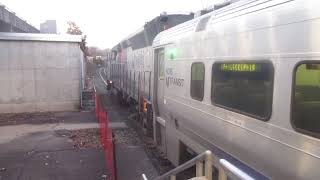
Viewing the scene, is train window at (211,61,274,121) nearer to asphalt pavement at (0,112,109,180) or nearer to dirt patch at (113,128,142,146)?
asphalt pavement at (0,112,109,180)

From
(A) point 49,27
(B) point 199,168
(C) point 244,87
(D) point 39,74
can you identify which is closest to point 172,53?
(C) point 244,87

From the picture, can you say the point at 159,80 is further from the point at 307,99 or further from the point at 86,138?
the point at 307,99

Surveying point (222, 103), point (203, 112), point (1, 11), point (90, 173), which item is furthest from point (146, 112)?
point (1, 11)

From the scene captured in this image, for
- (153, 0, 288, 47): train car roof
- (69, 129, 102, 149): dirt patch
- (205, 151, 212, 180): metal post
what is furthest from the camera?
(69, 129, 102, 149): dirt patch

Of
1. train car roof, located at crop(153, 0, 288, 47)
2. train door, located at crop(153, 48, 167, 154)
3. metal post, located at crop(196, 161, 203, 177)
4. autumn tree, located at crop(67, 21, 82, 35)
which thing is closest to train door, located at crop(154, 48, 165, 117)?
train door, located at crop(153, 48, 167, 154)

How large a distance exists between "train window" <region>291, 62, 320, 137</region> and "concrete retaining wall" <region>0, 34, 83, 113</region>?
53.8 feet

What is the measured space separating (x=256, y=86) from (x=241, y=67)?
0.45 meters

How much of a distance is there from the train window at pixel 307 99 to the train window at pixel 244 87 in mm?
478

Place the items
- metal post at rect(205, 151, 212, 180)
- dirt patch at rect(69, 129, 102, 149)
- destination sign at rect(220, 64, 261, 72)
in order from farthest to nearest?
dirt patch at rect(69, 129, 102, 149) → destination sign at rect(220, 64, 261, 72) → metal post at rect(205, 151, 212, 180)

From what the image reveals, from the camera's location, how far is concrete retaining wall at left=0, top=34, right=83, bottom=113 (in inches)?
746

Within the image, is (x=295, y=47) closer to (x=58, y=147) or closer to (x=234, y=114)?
(x=234, y=114)

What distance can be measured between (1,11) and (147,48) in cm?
1166

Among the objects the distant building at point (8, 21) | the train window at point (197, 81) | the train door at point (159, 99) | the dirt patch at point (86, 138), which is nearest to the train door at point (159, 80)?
the train door at point (159, 99)

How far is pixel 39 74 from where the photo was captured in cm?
1942
